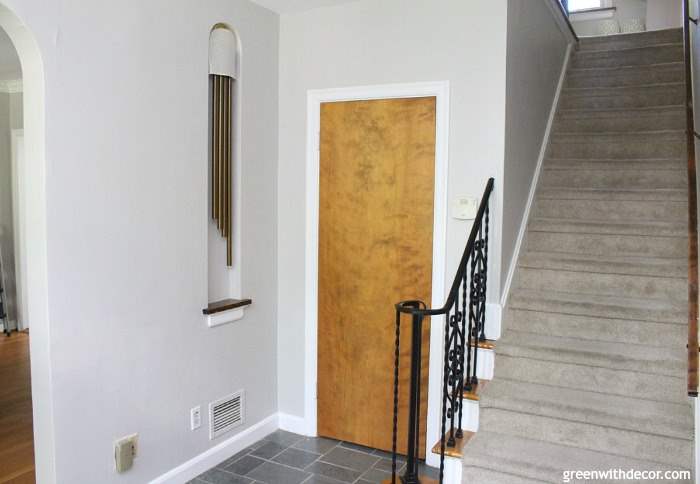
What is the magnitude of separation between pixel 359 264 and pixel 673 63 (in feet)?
11.1

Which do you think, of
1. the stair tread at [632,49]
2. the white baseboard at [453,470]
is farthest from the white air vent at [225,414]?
the stair tread at [632,49]

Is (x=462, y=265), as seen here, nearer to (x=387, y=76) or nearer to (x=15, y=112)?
(x=387, y=76)

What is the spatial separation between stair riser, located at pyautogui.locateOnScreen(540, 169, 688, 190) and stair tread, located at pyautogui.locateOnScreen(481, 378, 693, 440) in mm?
1665

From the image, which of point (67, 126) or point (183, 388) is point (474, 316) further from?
point (67, 126)

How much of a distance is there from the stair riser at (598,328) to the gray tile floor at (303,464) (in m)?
0.98

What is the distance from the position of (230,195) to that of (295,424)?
1.57 m

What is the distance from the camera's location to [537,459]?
8.63ft

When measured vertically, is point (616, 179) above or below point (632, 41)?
below

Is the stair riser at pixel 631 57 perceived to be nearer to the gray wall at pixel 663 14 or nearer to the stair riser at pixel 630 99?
the stair riser at pixel 630 99

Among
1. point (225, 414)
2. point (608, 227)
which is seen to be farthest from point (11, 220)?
point (608, 227)

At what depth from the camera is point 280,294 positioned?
3.86 metres

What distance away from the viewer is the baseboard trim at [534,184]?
11.2ft

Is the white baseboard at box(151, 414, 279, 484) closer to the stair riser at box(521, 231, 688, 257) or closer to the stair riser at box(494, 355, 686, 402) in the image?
the stair riser at box(494, 355, 686, 402)

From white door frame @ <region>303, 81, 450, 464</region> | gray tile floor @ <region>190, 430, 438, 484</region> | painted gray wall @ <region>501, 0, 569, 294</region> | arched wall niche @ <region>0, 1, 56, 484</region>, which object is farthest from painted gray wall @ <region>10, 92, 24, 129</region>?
painted gray wall @ <region>501, 0, 569, 294</region>
